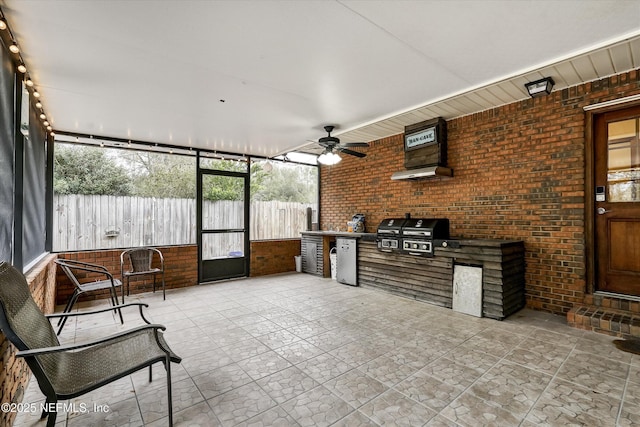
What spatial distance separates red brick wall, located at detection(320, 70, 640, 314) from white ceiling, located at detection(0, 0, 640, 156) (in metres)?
0.28

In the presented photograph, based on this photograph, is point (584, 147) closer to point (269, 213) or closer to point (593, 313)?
point (593, 313)

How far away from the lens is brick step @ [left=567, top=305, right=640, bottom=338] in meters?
3.00

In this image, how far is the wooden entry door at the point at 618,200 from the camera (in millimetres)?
3324

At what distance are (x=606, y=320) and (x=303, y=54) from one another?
426 cm

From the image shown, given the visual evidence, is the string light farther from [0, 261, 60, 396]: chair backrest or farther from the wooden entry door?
the wooden entry door

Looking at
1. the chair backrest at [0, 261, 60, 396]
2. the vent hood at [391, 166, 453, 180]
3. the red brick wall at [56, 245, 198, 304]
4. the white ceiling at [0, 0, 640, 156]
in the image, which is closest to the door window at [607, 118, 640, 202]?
the white ceiling at [0, 0, 640, 156]

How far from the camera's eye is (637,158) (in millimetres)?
3336

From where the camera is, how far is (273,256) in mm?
6832

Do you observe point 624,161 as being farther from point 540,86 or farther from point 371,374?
point 371,374

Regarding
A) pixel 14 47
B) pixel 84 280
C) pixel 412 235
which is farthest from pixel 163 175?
pixel 412 235

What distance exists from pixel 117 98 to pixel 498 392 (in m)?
5.08

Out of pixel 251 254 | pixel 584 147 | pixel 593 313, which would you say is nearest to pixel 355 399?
pixel 593 313

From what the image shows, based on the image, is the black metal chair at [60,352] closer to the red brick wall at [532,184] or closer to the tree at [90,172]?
the red brick wall at [532,184]

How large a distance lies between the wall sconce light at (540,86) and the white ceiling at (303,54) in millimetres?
116
